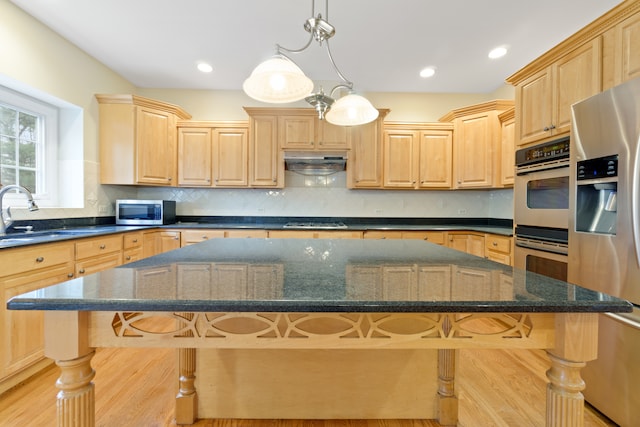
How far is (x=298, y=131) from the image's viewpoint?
11.3 feet

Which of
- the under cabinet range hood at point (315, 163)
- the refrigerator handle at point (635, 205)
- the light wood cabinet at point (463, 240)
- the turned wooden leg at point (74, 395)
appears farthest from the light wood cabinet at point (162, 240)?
the refrigerator handle at point (635, 205)

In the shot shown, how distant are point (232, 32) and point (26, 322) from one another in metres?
2.75

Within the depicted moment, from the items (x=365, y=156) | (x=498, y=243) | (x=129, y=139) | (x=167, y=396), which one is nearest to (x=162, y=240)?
(x=129, y=139)

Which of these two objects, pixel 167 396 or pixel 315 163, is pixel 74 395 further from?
pixel 315 163

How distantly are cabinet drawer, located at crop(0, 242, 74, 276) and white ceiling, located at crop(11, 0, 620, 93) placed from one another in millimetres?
1981

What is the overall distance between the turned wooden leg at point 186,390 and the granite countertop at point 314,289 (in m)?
0.61

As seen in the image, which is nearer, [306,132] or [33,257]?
[33,257]

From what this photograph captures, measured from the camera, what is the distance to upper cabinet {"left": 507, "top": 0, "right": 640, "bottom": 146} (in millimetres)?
1614

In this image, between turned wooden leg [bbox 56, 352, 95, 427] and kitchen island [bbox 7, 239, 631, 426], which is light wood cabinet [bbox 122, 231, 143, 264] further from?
turned wooden leg [bbox 56, 352, 95, 427]

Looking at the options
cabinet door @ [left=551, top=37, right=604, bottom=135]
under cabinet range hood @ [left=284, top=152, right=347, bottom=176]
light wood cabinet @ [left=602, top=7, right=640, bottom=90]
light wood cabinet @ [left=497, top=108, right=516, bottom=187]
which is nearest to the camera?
light wood cabinet @ [left=602, top=7, right=640, bottom=90]

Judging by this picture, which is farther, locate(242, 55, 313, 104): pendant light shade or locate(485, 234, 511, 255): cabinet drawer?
locate(485, 234, 511, 255): cabinet drawer

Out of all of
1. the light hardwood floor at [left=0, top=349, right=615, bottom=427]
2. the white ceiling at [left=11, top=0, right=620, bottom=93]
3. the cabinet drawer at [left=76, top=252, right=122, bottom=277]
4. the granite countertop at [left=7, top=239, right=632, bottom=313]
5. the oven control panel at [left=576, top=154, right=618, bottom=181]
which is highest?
the white ceiling at [left=11, top=0, right=620, bottom=93]

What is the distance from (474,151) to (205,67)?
3.34m

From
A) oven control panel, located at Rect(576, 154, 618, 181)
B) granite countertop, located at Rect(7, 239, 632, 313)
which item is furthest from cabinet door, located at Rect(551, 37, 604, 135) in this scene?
→ granite countertop, located at Rect(7, 239, 632, 313)
